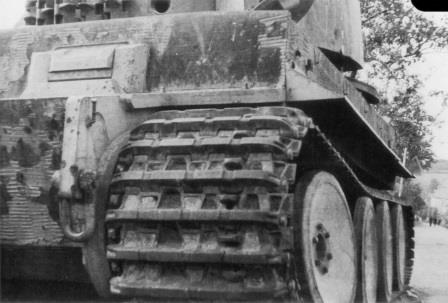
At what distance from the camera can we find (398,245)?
705 centimetres

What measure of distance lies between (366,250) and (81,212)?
8.89 feet

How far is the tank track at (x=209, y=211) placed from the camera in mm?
3102

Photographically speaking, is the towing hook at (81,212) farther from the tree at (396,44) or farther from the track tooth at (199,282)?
the tree at (396,44)

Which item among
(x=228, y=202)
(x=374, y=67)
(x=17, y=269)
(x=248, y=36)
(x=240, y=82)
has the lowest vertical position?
(x=17, y=269)

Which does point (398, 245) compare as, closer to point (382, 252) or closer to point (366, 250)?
point (382, 252)

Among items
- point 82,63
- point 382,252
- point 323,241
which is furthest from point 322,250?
point 382,252

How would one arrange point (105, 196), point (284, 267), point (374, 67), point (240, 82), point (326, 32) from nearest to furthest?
point (284, 267), point (105, 196), point (240, 82), point (326, 32), point (374, 67)

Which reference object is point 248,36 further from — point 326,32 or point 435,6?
point 435,6

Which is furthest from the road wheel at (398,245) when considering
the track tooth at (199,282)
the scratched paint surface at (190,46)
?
the track tooth at (199,282)

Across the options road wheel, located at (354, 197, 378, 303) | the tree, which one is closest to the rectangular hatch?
road wheel, located at (354, 197, 378, 303)

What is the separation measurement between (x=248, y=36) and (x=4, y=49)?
171 centimetres

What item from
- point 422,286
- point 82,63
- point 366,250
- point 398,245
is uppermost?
point 82,63

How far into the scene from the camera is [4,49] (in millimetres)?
4684

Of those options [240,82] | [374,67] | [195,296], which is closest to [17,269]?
[195,296]
